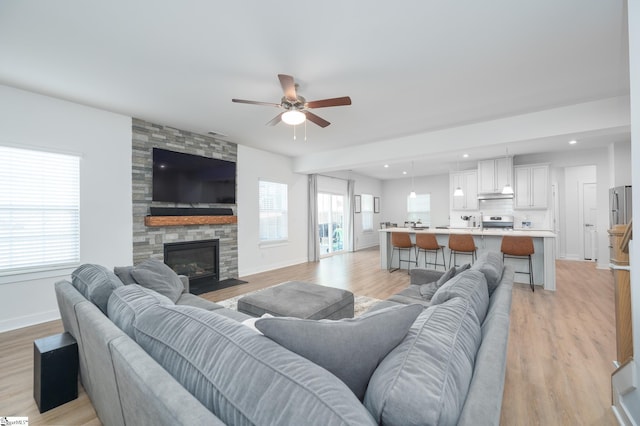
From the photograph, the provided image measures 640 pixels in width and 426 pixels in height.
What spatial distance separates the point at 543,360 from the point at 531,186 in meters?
5.55

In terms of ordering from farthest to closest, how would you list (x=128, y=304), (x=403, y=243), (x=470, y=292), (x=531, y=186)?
1. (x=531, y=186)
2. (x=403, y=243)
3. (x=470, y=292)
4. (x=128, y=304)

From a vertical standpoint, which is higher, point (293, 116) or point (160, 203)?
point (293, 116)

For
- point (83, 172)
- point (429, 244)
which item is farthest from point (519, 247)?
point (83, 172)

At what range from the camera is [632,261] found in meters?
1.48

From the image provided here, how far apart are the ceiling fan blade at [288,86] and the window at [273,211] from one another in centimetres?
336

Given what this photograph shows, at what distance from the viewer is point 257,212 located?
19.0 ft

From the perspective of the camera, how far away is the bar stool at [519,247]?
4.16 meters

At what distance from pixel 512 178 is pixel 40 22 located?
8.14 metres

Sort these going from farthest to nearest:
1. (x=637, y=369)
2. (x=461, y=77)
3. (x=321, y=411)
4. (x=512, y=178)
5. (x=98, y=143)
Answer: (x=512, y=178) < (x=98, y=143) < (x=461, y=77) < (x=637, y=369) < (x=321, y=411)

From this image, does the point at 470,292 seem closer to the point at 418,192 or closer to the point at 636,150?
the point at 636,150

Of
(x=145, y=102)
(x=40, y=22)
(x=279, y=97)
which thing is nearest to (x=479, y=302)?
(x=279, y=97)

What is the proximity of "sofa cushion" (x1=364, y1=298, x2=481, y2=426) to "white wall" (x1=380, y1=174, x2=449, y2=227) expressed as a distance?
878cm

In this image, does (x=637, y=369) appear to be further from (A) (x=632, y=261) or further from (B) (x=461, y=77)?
(B) (x=461, y=77)

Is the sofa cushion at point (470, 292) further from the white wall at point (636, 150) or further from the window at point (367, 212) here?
the window at point (367, 212)
